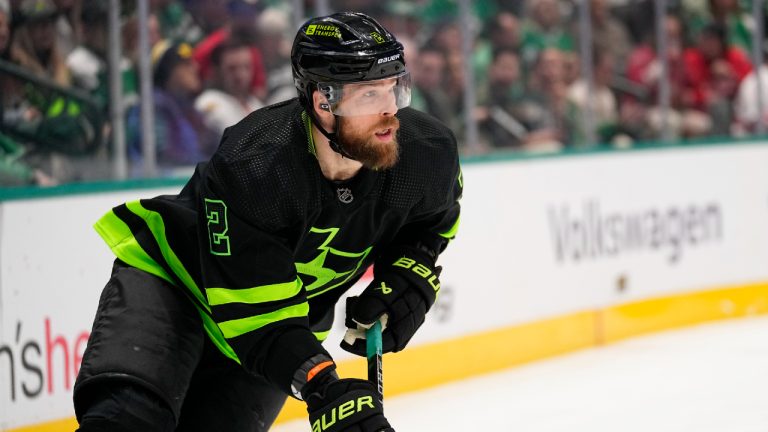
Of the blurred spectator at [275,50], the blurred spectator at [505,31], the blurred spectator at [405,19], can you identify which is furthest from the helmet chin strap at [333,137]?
the blurred spectator at [505,31]

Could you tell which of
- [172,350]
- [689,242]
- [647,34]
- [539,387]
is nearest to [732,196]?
[689,242]

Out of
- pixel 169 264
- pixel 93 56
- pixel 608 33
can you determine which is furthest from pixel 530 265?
pixel 169 264

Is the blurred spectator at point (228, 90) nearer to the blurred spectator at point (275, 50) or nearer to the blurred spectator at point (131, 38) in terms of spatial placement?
the blurred spectator at point (275, 50)

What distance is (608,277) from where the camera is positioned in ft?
19.1

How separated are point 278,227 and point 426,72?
3019 millimetres

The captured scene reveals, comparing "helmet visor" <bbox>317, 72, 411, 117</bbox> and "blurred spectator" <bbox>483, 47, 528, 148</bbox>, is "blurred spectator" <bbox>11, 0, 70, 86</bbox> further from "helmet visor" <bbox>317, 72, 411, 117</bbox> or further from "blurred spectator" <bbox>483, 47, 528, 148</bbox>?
"blurred spectator" <bbox>483, 47, 528, 148</bbox>

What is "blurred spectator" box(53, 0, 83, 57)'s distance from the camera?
4094mm

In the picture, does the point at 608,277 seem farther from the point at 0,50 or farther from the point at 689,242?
the point at 0,50

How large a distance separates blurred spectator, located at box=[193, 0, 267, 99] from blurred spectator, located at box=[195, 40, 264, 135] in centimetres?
2

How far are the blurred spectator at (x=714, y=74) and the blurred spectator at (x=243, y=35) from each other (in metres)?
2.83

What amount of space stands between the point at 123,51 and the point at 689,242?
10.4 feet

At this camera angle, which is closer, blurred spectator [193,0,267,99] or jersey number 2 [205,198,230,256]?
jersey number 2 [205,198,230,256]

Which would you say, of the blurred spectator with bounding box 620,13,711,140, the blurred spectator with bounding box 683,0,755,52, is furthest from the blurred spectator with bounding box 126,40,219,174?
the blurred spectator with bounding box 683,0,755,52

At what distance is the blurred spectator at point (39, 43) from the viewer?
3977 millimetres
